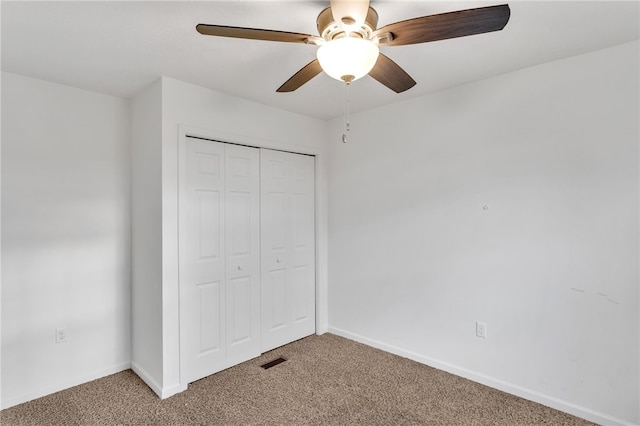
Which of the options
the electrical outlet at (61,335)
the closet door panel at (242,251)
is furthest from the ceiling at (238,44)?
the electrical outlet at (61,335)

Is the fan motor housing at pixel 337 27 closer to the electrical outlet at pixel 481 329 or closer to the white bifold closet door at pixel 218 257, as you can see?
the white bifold closet door at pixel 218 257

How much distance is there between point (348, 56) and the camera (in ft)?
4.58

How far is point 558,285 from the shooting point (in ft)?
7.60

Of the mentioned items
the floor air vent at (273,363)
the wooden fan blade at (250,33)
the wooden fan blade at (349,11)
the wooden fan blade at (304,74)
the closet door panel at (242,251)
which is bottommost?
the floor air vent at (273,363)

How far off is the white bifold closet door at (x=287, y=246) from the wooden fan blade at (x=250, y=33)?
1792mm

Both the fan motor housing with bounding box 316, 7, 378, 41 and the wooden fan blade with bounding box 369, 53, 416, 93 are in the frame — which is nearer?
the fan motor housing with bounding box 316, 7, 378, 41

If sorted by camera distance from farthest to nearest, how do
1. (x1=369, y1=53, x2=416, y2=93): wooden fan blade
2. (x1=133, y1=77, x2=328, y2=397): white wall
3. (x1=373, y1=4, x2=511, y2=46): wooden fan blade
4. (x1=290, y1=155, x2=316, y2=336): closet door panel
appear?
(x1=290, y1=155, x2=316, y2=336): closet door panel
(x1=133, y1=77, x2=328, y2=397): white wall
(x1=369, y1=53, x2=416, y2=93): wooden fan blade
(x1=373, y1=4, x2=511, y2=46): wooden fan blade

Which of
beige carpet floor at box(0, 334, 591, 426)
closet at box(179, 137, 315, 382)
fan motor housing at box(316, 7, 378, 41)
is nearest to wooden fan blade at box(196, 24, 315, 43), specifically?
fan motor housing at box(316, 7, 378, 41)

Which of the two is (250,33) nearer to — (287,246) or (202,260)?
(202,260)

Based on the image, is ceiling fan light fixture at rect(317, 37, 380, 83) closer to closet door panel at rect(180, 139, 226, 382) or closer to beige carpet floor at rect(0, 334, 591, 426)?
closet door panel at rect(180, 139, 226, 382)

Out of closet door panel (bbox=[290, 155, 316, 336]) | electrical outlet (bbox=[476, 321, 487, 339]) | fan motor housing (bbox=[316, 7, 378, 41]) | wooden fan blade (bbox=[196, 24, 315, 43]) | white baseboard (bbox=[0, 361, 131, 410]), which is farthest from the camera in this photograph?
closet door panel (bbox=[290, 155, 316, 336])

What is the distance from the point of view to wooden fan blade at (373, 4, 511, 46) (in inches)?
49.3

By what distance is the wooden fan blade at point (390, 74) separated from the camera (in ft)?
5.43

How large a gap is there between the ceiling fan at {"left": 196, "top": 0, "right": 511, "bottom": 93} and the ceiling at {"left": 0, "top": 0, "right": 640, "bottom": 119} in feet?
0.79
